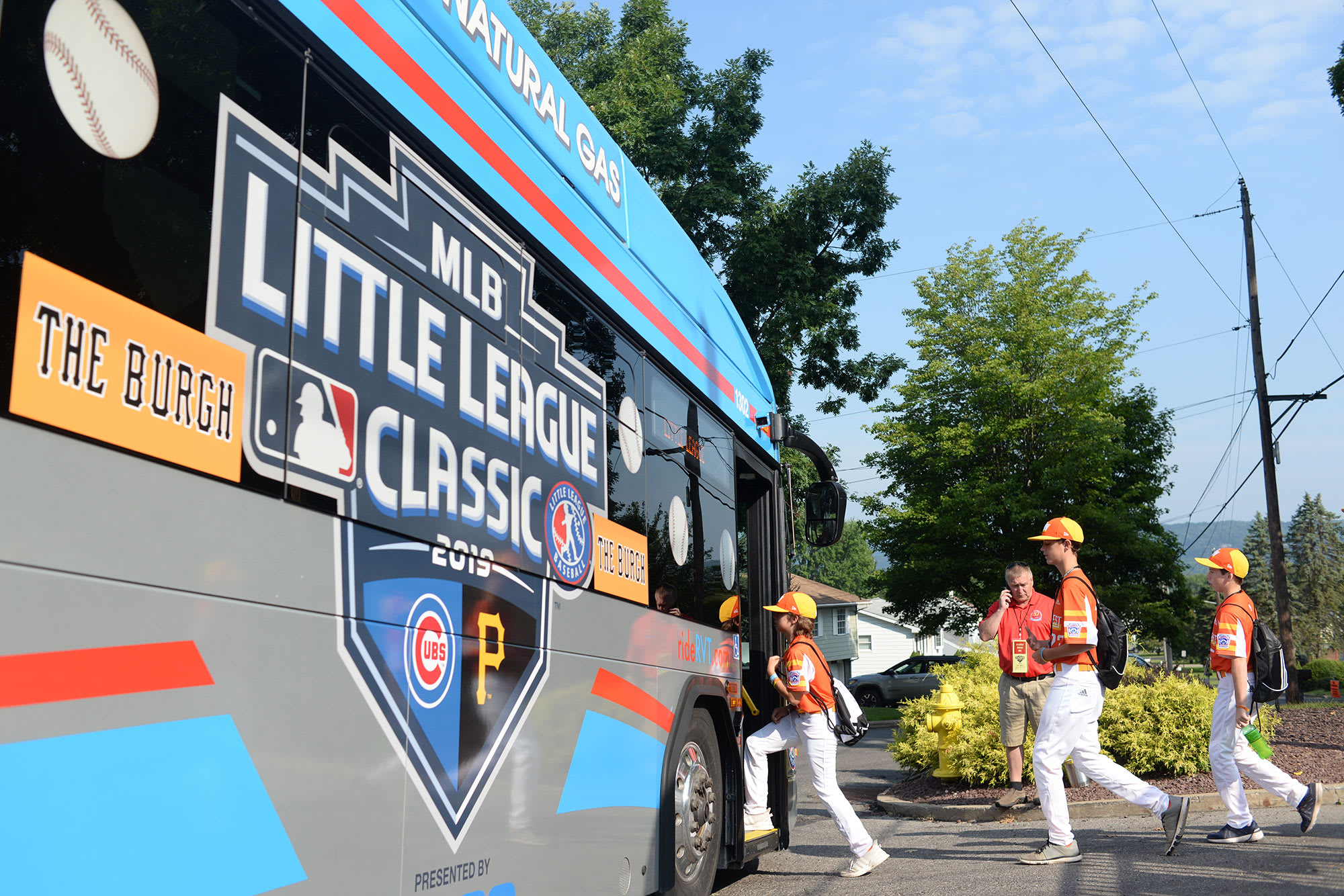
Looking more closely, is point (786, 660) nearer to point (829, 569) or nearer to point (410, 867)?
→ point (410, 867)

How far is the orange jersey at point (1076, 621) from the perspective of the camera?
21.6ft

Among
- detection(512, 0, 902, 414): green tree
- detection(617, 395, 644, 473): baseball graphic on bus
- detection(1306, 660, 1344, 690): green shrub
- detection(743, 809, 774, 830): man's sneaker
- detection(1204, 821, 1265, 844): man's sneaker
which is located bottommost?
detection(1306, 660, 1344, 690): green shrub

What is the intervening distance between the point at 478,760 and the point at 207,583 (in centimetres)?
121

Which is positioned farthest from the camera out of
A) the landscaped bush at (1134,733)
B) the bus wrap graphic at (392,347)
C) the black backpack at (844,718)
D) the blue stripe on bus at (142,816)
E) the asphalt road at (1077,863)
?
the landscaped bush at (1134,733)

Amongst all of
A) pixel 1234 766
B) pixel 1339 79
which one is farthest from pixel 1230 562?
pixel 1339 79

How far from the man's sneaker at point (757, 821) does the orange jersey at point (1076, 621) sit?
209 cm

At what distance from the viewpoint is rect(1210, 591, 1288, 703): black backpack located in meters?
7.07

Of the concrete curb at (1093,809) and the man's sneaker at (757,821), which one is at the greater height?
the man's sneaker at (757,821)

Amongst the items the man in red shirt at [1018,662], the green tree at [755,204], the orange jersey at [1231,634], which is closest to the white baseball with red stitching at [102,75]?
the orange jersey at [1231,634]

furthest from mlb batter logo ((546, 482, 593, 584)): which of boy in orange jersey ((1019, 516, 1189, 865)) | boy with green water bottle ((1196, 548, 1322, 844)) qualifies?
boy with green water bottle ((1196, 548, 1322, 844))

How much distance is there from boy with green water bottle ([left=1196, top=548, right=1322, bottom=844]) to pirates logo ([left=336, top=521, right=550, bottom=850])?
17.7 feet

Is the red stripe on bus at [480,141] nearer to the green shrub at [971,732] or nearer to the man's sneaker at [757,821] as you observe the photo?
the man's sneaker at [757,821]

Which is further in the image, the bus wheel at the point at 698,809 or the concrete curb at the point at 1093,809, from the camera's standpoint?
the concrete curb at the point at 1093,809

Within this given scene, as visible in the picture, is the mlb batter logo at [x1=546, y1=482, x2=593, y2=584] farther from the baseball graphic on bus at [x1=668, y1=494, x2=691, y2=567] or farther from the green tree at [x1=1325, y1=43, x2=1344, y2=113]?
the green tree at [x1=1325, y1=43, x2=1344, y2=113]
